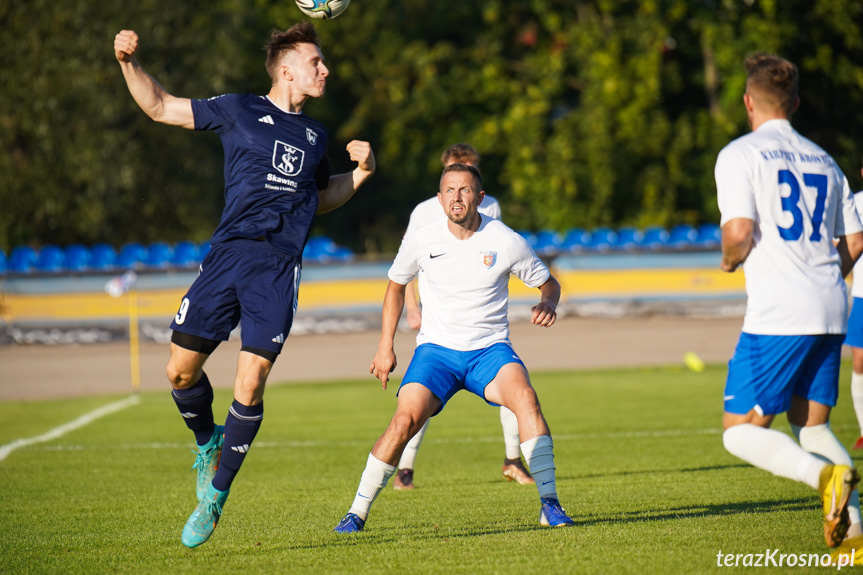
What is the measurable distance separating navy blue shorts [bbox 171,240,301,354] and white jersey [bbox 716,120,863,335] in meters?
2.36

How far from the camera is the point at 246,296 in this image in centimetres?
540

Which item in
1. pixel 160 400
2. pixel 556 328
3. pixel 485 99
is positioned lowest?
pixel 556 328

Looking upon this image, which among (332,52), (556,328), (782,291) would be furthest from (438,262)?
(332,52)

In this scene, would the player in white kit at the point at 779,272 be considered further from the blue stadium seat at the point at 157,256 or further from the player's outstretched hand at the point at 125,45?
the blue stadium seat at the point at 157,256

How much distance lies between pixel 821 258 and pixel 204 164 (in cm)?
2945

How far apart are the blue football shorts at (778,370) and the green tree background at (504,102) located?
24.6 metres

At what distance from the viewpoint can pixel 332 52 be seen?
125 feet

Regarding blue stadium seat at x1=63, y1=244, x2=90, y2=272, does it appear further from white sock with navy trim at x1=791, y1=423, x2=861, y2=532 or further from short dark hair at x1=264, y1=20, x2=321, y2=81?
white sock with navy trim at x1=791, y1=423, x2=861, y2=532

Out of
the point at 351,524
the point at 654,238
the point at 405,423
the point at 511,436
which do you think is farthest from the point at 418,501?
the point at 654,238

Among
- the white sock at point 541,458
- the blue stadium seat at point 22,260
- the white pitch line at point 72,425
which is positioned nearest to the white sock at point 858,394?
the white sock at point 541,458

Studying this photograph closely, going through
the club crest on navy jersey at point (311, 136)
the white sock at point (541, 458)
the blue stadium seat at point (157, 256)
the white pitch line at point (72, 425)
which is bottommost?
the blue stadium seat at point (157, 256)

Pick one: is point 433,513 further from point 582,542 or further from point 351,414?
point 351,414

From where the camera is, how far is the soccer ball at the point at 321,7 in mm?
6613

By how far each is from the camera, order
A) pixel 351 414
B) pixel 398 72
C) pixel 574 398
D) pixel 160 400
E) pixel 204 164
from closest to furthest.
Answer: pixel 351 414, pixel 574 398, pixel 160 400, pixel 204 164, pixel 398 72
